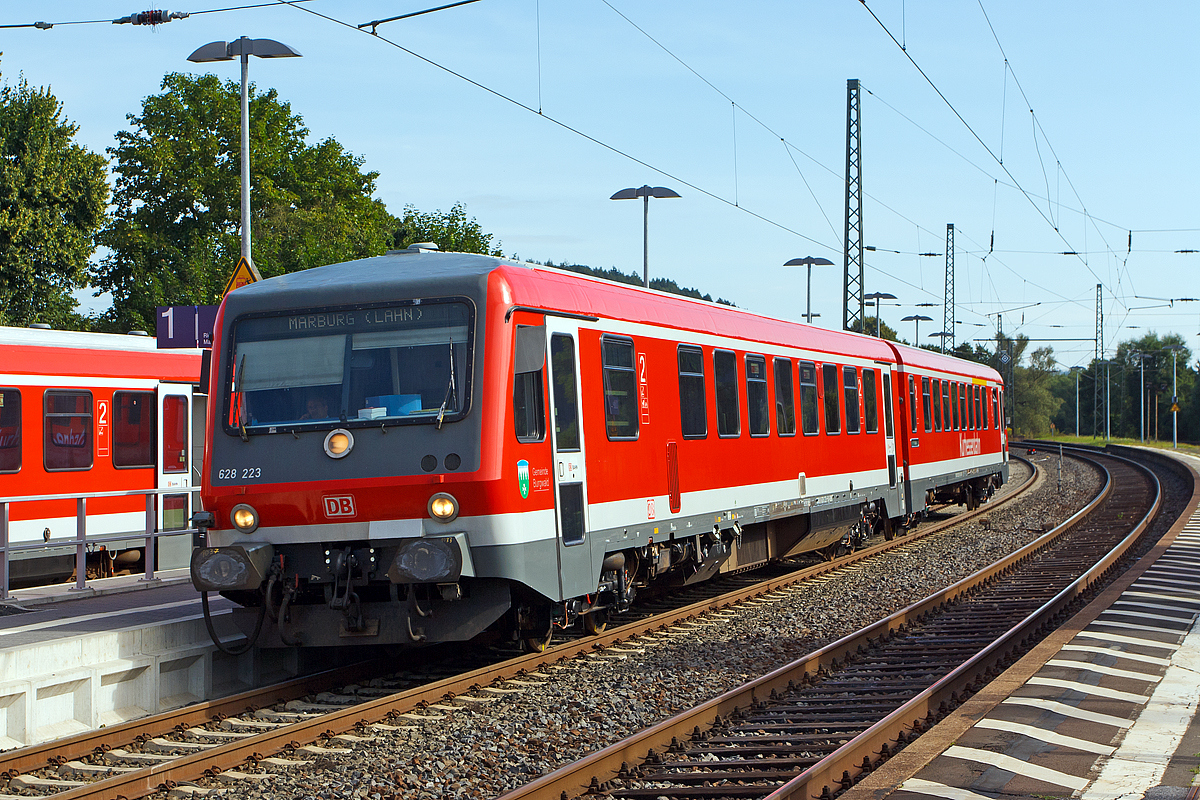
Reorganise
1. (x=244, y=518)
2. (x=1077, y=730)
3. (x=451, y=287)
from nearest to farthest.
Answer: (x=1077, y=730) → (x=451, y=287) → (x=244, y=518)

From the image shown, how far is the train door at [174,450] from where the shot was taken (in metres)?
17.2

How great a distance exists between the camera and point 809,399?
16422 mm

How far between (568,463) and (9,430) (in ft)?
27.1

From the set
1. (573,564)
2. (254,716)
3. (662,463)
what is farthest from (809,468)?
(254,716)

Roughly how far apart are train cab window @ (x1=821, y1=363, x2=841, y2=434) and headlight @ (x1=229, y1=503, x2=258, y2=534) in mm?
9328

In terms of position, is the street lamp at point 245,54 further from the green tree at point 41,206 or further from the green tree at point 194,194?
the green tree at point 194,194

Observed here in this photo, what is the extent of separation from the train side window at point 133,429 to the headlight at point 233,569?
25.3ft

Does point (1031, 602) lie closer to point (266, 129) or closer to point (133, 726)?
point (133, 726)

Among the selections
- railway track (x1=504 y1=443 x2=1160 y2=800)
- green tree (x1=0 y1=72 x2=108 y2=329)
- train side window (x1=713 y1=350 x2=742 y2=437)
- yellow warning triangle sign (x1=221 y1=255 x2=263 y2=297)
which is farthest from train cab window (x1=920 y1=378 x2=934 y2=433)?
green tree (x1=0 y1=72 x2=108 y2=329)

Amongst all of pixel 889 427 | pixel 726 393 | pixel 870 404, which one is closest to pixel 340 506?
pixel 726 393

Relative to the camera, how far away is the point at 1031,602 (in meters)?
14.3

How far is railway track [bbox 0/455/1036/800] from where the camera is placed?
7.25 metres

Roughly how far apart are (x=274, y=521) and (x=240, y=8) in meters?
9.06

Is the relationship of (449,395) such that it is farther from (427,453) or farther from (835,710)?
(835,710)
